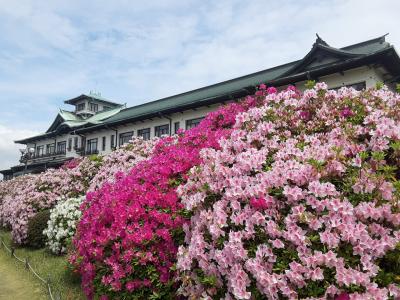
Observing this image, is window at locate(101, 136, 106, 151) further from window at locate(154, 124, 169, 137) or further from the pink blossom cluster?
the pink blossom cluster

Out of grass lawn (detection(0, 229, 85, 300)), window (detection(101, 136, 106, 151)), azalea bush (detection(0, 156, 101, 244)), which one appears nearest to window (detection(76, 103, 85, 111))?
window (detection(101, 136, 106, 151))

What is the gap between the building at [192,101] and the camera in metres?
16.2

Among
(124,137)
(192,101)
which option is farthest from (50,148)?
(192,101)

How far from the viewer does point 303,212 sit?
132 inches

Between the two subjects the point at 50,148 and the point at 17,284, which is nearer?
the point at 17,284

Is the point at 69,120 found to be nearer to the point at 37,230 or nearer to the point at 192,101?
the point at 192,101

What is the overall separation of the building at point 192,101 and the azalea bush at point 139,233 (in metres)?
12.1

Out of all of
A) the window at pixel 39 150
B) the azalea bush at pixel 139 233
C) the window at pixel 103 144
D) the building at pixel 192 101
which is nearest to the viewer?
the azalea bush at pixel 139 233

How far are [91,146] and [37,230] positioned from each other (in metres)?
24.7

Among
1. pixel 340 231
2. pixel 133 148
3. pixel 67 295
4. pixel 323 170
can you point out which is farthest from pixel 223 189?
pixel 133 148

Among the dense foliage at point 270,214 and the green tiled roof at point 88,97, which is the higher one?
the green tiled roof at point 88,97

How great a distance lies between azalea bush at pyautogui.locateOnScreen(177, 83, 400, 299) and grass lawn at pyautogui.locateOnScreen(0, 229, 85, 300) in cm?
475

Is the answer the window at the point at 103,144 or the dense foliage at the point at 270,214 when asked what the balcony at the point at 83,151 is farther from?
the dense foliage at the point at 270,214

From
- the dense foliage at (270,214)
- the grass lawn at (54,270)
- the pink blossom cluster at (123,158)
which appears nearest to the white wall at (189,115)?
the pink blossom cluster at (123,158)
